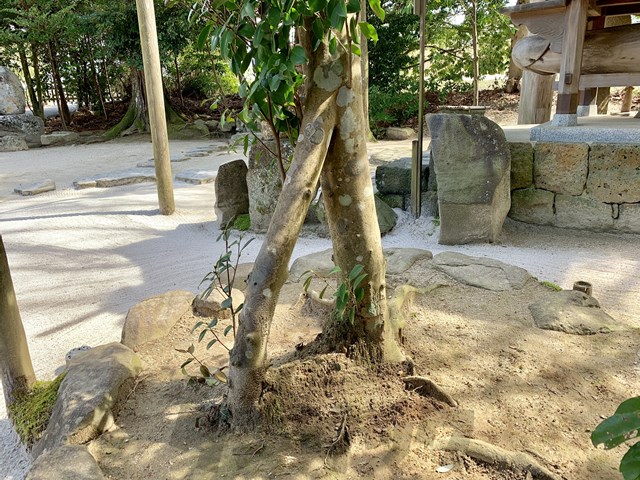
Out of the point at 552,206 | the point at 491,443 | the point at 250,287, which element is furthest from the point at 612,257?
the point at 250,287

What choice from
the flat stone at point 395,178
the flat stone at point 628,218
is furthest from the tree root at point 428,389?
the flat stone at point 395,178

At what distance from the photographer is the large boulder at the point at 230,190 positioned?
17.5ft

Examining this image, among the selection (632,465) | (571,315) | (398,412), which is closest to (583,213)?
(571,315)

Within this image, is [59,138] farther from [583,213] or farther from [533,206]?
[583,213]

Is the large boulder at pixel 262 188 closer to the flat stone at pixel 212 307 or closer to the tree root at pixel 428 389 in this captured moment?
the flat stone at pixel 212 307

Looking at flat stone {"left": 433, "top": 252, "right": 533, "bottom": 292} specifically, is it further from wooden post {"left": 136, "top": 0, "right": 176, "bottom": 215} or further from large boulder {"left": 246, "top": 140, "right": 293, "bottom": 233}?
wooden post {"left": 136, "top": 0, "right": 176, "bottom": 215}

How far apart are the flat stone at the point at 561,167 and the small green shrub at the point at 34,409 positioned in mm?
4056

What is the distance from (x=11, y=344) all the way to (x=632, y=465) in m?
2.23

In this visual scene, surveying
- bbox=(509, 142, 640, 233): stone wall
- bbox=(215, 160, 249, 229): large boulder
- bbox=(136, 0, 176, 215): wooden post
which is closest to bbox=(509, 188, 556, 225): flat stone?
bbox=(509, 142, 640, 233): stone wall

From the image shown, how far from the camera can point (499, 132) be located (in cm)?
430

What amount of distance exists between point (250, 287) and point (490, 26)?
13.4 metres

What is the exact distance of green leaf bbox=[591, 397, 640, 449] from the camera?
0.79 m

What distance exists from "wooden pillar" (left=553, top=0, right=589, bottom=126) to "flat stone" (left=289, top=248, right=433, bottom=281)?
2.21 meters

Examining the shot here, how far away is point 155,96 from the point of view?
5.43m
